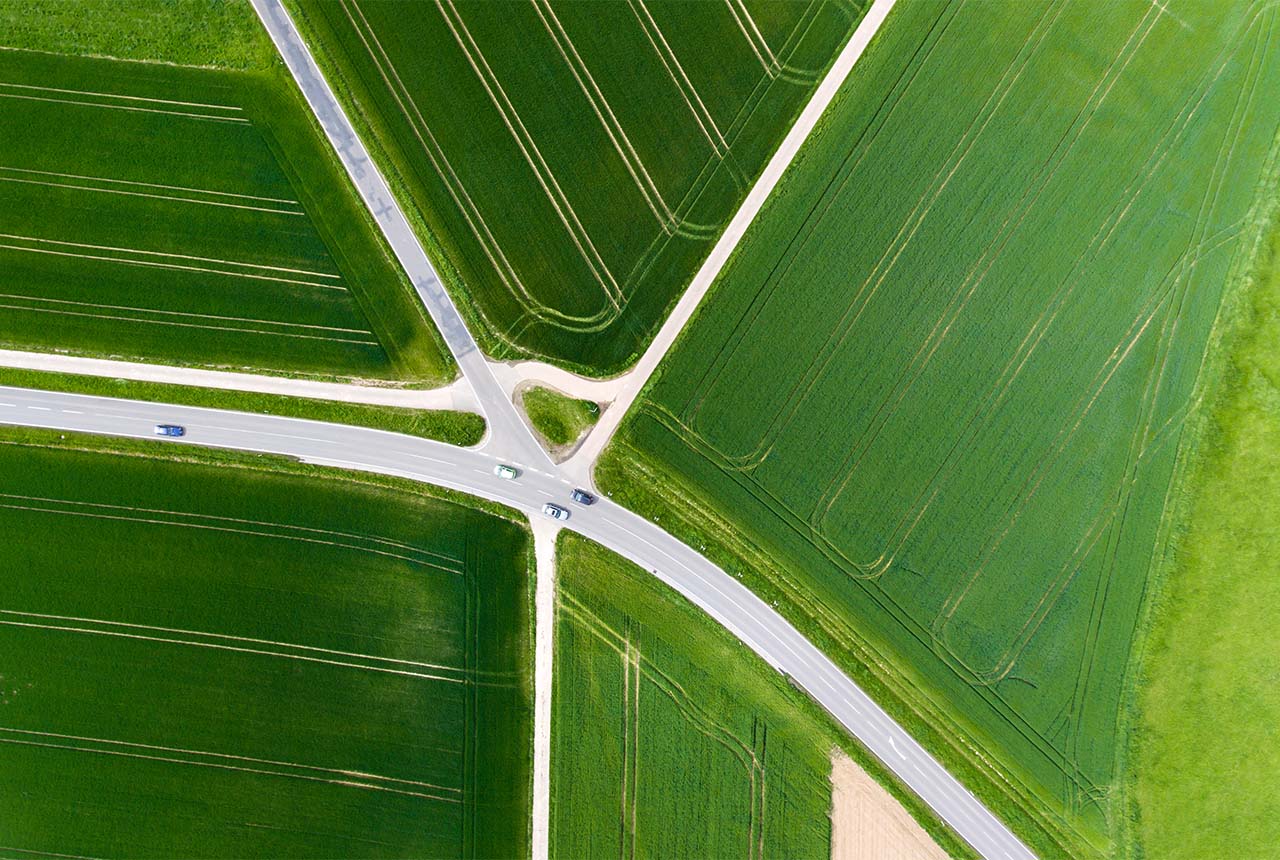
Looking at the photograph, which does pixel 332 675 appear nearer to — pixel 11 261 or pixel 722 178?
pixel 11 261

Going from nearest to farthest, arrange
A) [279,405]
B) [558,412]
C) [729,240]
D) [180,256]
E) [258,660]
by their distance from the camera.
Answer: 1. [729,240]
2. [558,412]
3. [279,405]
4. [180,256]
5. [258,660]

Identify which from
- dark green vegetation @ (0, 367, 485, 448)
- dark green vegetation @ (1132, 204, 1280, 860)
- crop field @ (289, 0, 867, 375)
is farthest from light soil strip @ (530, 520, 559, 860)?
dark green vegetation @ (1132, 204, 1280, 860)

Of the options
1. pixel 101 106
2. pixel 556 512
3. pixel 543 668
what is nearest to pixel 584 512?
pixel 556 512

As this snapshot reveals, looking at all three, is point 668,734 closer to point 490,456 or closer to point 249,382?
point 490,456

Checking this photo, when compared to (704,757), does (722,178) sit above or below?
above

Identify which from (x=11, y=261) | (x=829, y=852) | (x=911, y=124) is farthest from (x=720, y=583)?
(x=11, y=261)

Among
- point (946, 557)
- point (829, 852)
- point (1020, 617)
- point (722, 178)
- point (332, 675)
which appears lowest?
point (829, 852)

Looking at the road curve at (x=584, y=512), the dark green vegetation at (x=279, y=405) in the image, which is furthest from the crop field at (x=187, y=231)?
the road curve at (x=584, y=512)
